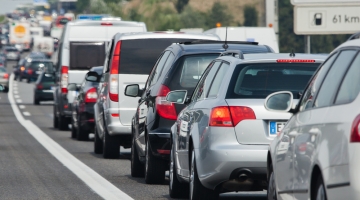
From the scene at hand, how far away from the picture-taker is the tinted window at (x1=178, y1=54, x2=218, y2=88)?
38.1 feet

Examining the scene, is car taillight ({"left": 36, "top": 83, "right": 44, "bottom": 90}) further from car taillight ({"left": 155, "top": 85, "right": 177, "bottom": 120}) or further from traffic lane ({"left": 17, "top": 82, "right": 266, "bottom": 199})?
car taillight ({"left": 155, "top": 85, "right": 177, "bottom": 120})

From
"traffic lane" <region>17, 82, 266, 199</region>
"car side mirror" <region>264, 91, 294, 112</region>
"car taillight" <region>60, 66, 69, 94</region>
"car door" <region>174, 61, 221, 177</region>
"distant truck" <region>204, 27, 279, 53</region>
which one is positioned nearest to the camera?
"car side mirror" <region>264, 91, 294, 112</region>

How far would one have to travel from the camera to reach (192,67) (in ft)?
38.3

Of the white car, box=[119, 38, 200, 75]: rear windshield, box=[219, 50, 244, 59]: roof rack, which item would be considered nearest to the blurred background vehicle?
box=[119, 38, 200, 75]: rear windshield

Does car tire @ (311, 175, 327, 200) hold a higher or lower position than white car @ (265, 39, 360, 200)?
lower

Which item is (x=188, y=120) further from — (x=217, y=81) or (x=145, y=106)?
(x=145, y=106)

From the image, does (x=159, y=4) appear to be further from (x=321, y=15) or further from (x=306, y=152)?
(x=306, y=152)

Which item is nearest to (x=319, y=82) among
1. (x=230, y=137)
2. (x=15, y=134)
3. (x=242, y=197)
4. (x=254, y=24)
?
(x=230, y=137)

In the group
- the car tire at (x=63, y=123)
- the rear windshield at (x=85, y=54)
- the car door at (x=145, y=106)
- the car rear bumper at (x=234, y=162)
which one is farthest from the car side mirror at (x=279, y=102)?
the car tire at (x=63, y=123)

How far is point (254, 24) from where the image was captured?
115 m

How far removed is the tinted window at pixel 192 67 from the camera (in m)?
11.6

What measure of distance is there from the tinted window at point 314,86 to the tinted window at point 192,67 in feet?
15.3

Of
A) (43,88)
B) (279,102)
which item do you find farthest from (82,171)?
(43,88)

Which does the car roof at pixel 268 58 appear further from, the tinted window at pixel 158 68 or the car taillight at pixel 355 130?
the car taillight at pixel 355 130
